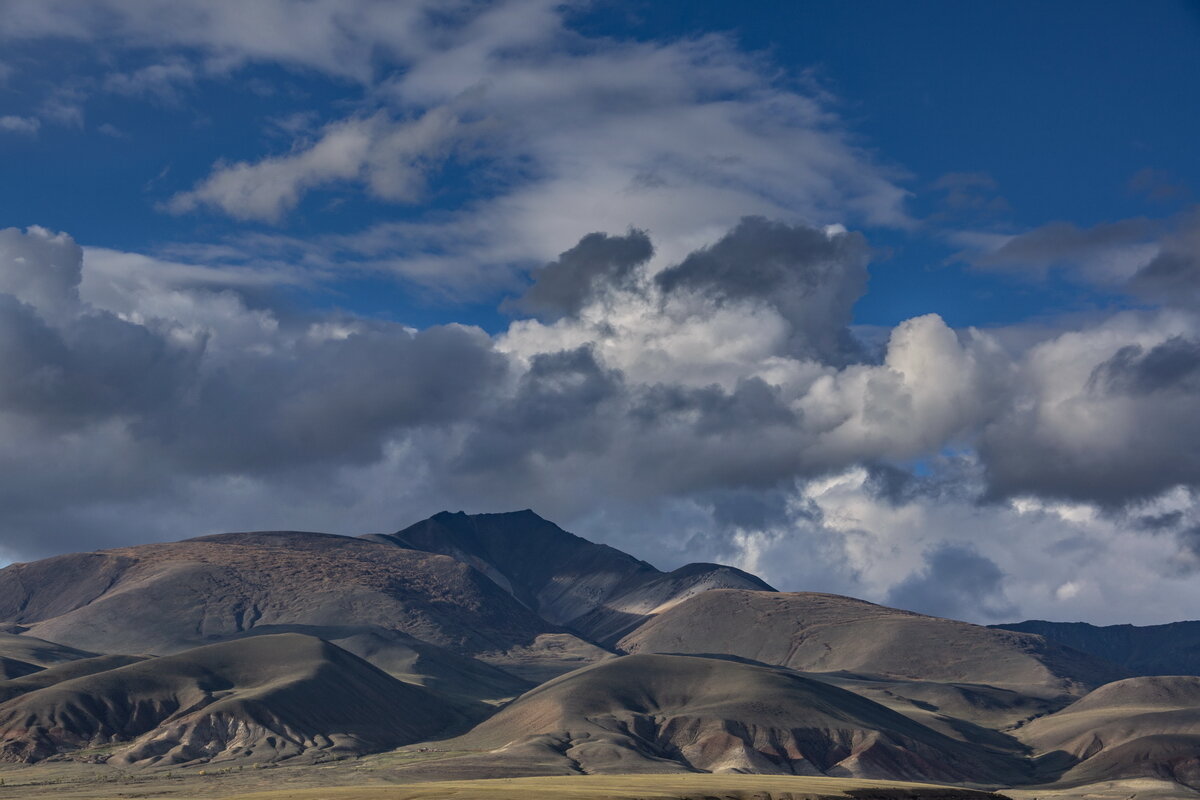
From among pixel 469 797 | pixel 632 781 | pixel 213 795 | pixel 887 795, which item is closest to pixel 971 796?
pixel 887 795

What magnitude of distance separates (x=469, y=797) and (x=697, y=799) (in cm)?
2251

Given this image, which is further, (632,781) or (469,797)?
(632,781)

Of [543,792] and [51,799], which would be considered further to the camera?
[51,799]

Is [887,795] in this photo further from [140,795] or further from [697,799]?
[140,795]


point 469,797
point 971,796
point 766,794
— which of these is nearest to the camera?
point 469,797

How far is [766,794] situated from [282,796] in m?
49.3

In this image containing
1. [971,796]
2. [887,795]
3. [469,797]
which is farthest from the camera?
[971,796]

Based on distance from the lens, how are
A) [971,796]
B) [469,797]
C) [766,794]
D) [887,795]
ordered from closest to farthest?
[469,797], [766,794], [887,795], [971,796]

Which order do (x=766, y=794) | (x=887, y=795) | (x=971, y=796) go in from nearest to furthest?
(x=766, y=794) < (x=887, y=795) < (x=971, y=796)

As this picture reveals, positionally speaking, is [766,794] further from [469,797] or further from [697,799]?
[469,797]

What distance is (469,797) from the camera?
131 meters

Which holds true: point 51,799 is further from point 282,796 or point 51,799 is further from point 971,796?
point 971,796

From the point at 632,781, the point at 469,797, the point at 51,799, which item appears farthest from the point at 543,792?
the point at 51,799

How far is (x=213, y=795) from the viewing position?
648 ft
